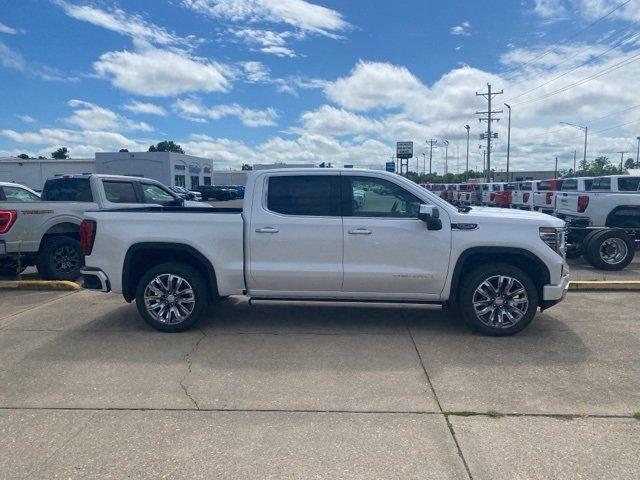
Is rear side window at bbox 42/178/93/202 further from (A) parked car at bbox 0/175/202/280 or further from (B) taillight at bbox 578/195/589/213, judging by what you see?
(B) taillight at bbox 578/195/589/213

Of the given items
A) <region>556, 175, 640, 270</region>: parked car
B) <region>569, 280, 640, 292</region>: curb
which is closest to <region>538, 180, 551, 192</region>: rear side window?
<region>556, 175, 640, 270</region>: parked car

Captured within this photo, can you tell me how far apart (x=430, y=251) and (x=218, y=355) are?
2.51m

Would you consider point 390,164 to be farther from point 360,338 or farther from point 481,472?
point 481,472

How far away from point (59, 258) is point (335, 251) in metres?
5.80

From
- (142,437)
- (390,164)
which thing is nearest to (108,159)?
(390,164)

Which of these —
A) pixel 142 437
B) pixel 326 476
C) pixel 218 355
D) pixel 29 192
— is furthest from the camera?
pixel 29 192

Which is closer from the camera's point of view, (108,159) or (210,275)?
(210,275)

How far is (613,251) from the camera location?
9859mm

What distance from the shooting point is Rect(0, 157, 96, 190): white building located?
58156 millimetres

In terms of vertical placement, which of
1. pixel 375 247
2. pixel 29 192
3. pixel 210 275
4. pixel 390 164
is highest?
pixel 390 164

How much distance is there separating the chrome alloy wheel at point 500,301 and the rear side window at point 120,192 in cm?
672

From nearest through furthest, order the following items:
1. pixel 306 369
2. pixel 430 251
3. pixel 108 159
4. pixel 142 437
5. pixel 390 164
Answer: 1. pixel 142 437
2. pixel 306 369
3. pixel 430 251
4. pixel 390 164
5. pixel 108 159

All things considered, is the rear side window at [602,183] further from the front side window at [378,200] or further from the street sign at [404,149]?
the front side window at [378,200]

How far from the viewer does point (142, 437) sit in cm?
347
